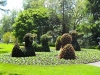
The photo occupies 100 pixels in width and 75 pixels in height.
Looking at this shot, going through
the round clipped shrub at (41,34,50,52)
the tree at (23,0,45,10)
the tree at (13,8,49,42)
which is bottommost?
the round clipped shrub at (41,34,50,52)

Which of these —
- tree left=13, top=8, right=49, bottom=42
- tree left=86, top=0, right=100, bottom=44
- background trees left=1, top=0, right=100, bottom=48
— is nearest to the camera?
tree left=86, top=0, right=100, bottom=44

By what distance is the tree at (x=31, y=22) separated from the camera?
4103 cm

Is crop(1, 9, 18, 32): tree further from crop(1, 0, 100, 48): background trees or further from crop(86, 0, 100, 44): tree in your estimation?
crop(86, 0, 100, 44): tree

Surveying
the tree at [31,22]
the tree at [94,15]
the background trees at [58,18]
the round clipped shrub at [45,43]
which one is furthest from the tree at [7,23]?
the round clipped shrub at [45,43]

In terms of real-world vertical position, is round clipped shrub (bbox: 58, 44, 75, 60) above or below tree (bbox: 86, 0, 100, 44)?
below

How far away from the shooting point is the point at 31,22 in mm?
41531

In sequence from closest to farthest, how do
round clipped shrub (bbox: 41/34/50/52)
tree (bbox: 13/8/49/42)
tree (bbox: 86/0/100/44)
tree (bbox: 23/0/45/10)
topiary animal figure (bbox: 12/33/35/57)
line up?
topiary animal figure (bbox: 12/33/35/57), round clipped shrub (bbox: 41/34/50/52), tree (bbox: 86/0/100/44), tree (bbox: 13/8/49/42), tree (bbox: 23/0/45/10)

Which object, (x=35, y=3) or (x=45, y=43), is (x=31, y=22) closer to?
(x=35, y=3)

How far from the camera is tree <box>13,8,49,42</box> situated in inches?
1615

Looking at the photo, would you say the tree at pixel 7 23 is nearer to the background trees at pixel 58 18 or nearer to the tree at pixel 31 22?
the background trees at pixel 58 18

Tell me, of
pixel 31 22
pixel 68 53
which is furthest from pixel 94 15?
pixel 68 53

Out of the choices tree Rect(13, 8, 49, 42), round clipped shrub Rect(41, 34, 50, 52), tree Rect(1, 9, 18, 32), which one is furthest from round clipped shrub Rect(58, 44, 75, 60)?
tree Rect(1, 9, 18, 32)

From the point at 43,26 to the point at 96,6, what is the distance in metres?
13.2

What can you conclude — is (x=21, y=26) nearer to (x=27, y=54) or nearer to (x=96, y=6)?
(x=96, y=6)
